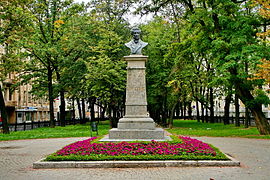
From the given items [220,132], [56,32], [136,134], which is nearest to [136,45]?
[136,134]

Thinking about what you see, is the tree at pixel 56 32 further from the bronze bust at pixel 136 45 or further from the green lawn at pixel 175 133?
the bronze bust at pixel 136 45

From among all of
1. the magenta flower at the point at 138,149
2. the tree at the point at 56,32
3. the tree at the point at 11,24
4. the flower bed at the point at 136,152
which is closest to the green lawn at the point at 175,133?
the tree at the point at 11,24

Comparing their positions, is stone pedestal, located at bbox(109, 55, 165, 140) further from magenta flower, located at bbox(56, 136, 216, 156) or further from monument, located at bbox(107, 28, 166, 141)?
magenta flower, located at bbox(56, 136, 216, 156)

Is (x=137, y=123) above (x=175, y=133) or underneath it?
above

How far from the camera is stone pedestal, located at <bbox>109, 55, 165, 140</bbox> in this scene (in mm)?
13711

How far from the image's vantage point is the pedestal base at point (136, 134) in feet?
44.9

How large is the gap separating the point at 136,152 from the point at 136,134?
134 inches

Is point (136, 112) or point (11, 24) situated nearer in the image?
point (136, 112)

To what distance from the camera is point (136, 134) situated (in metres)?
13.7

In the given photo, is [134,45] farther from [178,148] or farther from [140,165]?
[140,165]

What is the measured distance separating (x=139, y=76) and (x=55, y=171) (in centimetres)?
725

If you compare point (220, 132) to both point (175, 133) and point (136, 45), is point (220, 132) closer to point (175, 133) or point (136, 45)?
point (175, 133)

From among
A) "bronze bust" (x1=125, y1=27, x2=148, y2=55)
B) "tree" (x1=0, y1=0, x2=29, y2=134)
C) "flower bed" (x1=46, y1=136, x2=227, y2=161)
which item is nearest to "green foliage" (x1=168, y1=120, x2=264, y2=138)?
"bronze bust" (x1=125, y1=27, x2=148, y2=55)

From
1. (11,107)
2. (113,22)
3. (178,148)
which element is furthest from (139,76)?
(11,107)
